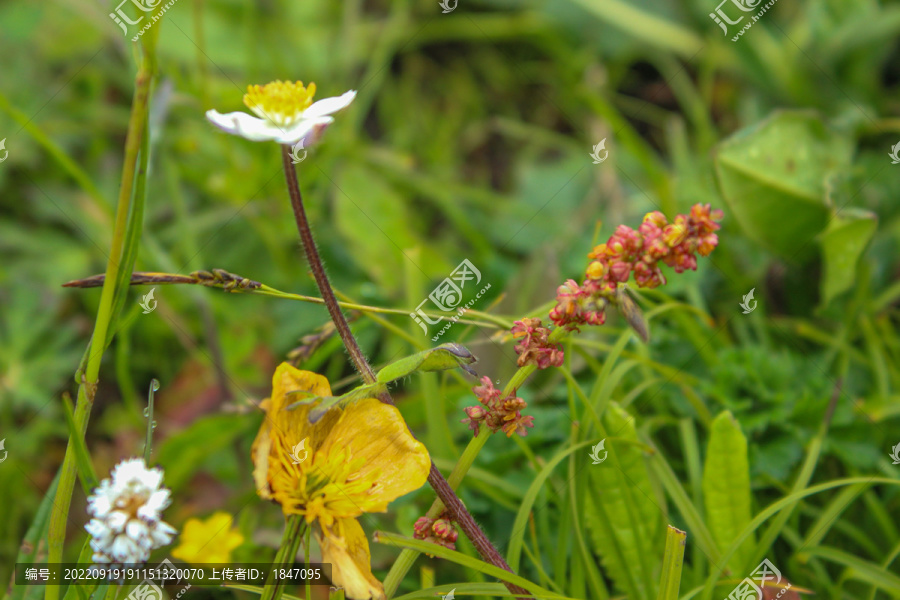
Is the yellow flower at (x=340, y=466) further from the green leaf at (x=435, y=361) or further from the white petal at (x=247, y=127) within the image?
the white petal at (x=247, y=127)

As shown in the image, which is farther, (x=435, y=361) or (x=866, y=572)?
(x=866, y=572)

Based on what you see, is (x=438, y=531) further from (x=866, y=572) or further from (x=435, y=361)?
(x=866, y=572)

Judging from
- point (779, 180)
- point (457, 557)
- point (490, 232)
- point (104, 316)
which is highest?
point (490, 232)

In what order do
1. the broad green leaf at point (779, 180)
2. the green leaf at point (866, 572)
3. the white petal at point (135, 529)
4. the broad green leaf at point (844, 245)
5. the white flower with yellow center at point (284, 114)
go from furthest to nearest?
Result: the broad green leaf at point (779, 180), the broad green leaf at point (844, 245), the green leaf at point (866, 572), the white flower with yellow center at point (284, 114), the white petal at point (135, 529)

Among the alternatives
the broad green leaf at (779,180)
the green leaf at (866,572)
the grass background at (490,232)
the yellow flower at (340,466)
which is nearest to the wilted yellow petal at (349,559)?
the yellow flower at (340,466)

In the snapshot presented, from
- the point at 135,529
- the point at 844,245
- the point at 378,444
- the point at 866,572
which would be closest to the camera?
the point at 135,529

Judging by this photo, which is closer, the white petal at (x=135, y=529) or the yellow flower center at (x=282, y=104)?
the white petal at (x=135, y=529)

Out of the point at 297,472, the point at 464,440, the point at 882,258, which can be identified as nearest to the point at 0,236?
the point at 464,440

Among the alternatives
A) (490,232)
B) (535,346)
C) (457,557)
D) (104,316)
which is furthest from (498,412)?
(490,232)
